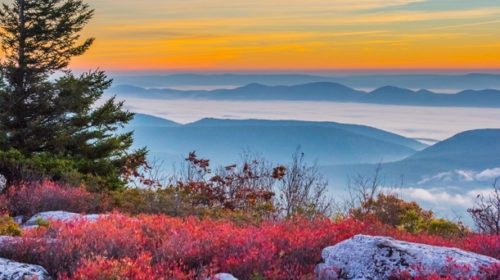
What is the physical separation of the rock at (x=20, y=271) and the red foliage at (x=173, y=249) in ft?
0.92

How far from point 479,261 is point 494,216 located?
783 cm

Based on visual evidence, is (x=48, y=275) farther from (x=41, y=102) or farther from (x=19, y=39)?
(x=19, y=39)

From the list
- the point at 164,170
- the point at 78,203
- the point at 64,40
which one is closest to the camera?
the point at 78,203

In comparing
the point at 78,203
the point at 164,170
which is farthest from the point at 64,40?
the point at 78,203

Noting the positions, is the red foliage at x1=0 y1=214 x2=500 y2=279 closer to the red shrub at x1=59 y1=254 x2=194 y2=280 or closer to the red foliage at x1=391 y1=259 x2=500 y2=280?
the red shrub at x1=59 y1=254 x2=194 y2=280

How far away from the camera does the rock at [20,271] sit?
583cm

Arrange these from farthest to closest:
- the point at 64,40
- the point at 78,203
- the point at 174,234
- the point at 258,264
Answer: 1. the point at 64,40
2. the point at 78,203
3. the point at 174,234
4. the point at 258,264

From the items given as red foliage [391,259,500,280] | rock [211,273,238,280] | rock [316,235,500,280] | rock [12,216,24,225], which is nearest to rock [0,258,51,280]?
rock [211,273,238,280]

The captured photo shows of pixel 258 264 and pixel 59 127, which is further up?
pixel 59 127

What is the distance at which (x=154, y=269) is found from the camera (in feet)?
20.6

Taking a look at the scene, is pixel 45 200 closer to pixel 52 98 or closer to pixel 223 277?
pixel 223 277

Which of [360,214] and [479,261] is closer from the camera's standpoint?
[479,261]

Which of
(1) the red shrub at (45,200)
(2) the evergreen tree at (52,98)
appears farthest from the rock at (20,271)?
(2) the evergreen tree at (52,98)

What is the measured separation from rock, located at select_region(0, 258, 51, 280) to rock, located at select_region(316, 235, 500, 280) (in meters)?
3.00
